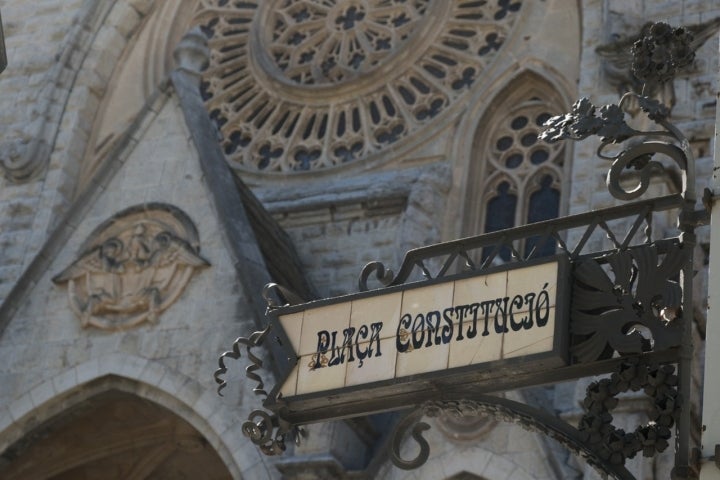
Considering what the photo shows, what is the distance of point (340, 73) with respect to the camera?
16328 mm

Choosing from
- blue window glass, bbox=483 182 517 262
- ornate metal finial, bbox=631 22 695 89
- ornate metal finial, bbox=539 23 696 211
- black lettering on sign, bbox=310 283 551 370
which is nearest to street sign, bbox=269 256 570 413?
black lettering on sign, bbox=310 283 551 370

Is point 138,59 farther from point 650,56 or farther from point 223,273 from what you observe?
point 650,56

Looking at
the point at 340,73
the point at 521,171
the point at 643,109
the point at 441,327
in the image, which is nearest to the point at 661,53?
the point at 643,109

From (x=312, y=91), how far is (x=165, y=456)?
3762 mm

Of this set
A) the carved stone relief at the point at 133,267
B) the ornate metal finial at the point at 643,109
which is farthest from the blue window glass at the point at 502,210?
the ornate metal finial at the point at 643,109

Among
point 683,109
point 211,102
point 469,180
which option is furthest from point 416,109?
point 683,109

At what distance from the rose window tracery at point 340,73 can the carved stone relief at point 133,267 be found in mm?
2809

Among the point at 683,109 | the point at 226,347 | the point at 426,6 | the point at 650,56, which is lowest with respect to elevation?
the point at 650,56

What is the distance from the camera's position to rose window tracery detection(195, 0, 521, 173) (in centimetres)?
1575

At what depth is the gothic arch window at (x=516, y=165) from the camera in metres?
14.8

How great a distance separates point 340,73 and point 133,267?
3809mm

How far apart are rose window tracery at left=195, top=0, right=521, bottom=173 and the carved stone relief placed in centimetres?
281

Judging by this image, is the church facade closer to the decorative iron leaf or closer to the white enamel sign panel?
the white enamel sign panel

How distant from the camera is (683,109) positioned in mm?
13211
